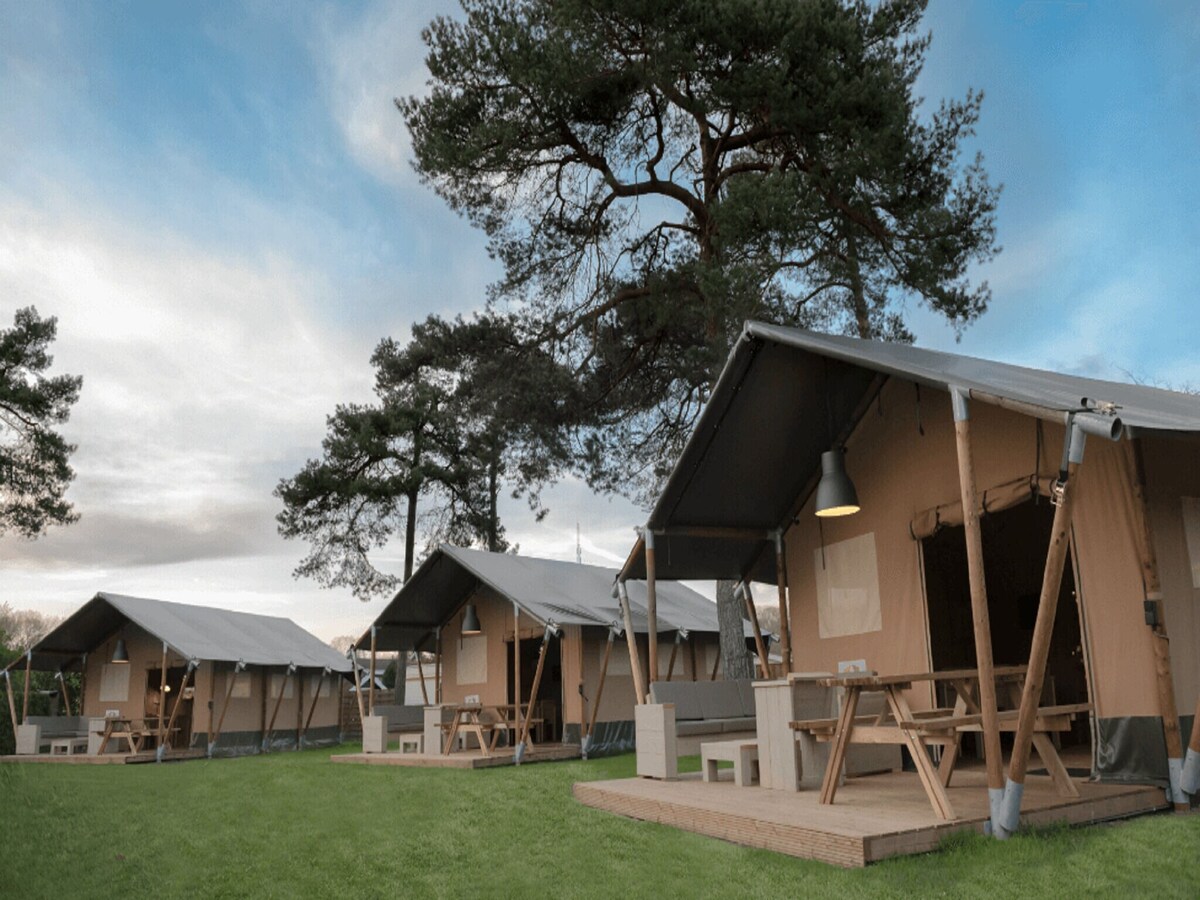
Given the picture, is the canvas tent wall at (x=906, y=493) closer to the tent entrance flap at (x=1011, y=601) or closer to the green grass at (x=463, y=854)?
the green grass at (x=463, y=854)

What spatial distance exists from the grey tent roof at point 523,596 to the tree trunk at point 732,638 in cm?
126

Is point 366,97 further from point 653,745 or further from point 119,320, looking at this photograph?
point 653,745

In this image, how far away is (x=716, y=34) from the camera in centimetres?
1080

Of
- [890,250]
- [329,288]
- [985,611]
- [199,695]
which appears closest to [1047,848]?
[985,611]

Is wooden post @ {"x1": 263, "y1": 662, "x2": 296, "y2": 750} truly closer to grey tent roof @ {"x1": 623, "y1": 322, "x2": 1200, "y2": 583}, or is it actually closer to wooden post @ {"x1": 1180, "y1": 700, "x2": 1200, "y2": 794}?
grey tent roof @ {"x1": 623, "y1": 322, "x2": 1200, "y2": 583}

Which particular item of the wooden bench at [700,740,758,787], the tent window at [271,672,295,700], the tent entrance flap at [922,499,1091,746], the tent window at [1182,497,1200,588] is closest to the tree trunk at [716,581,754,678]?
the tent entrance flap at [922,499,1091,746]

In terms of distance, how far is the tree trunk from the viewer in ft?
41.0

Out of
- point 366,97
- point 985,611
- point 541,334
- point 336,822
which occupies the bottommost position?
point 336,822

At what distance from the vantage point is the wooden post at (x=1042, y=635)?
4465 mm

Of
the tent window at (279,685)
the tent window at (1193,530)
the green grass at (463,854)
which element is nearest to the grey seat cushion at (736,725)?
the green grass at (463,854)

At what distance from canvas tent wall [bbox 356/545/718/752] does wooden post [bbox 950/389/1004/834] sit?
26.5 feet

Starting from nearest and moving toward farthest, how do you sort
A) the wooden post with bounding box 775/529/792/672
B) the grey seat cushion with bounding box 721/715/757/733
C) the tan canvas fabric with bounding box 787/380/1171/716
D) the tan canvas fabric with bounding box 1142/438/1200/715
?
the tan canvas fabric with bounding box 1142/438/1200/715 → the tan canvas fabric with bounding box 787/380/1171/716 → the wooden post with bounding box 775/529/792/672 → the grey seat cushion with bounding box 721/715/757/733

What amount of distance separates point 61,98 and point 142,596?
977 cm

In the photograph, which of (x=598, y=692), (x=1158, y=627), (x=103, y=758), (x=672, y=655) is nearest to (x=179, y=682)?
(x=103, y=758)
